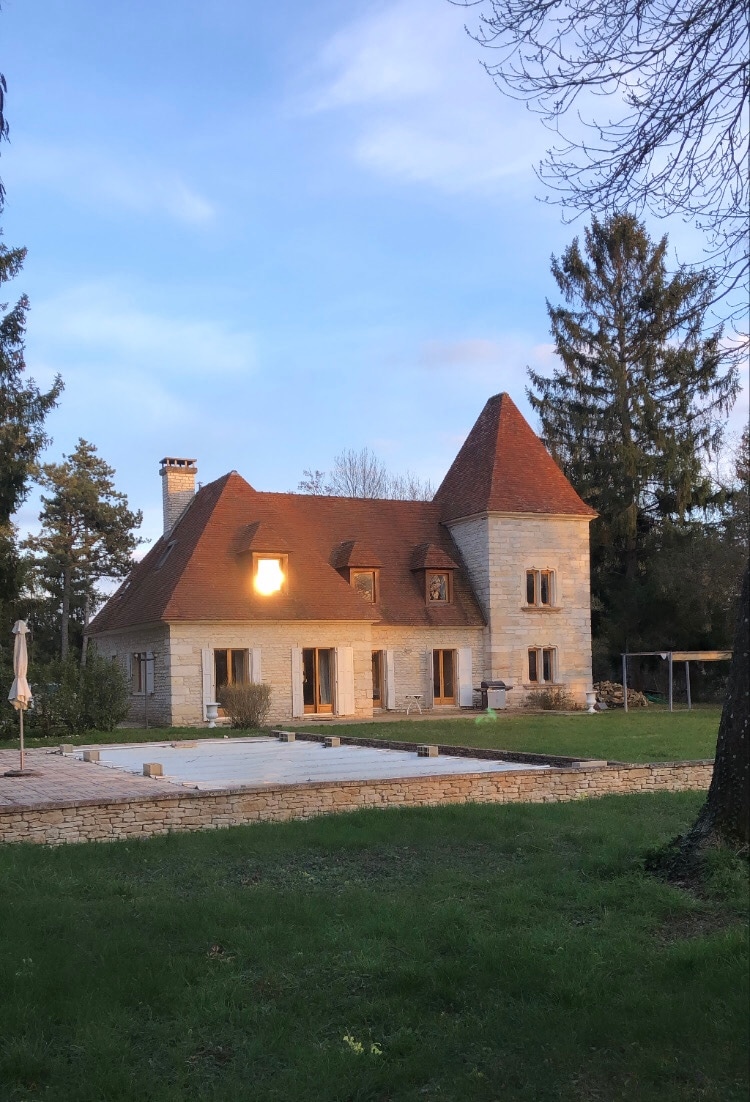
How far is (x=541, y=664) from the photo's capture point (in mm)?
28344

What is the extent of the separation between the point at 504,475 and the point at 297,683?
348 inches

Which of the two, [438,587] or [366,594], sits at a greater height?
[438,587]

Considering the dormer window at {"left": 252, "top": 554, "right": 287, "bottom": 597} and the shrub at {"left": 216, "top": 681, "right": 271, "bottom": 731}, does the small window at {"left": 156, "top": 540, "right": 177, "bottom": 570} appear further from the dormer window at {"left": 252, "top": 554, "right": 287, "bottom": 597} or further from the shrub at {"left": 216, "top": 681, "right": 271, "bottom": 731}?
the shrub at {"left": 216, "top": 681, "right": 271, "bottom": 731}

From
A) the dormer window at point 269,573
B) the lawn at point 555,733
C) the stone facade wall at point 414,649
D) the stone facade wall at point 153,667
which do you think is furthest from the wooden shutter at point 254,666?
the stone facade wall at point 414,649

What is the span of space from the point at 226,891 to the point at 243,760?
26.5ft

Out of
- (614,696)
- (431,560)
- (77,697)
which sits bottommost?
(614,696)

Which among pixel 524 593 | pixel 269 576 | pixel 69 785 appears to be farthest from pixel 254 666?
pixel 69 785

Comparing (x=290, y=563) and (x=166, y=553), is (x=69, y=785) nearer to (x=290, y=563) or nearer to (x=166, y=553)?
(x=290, y=563)

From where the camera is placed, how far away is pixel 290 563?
26078 millimetres

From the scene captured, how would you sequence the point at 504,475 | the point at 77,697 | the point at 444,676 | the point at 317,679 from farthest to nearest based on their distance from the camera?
the point at 504,475 → the point at 444,676 → the point at 317,679 → the point at 77,697

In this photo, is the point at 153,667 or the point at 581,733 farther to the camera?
the point at 153,667

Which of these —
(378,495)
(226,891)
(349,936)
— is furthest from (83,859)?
(378,495)

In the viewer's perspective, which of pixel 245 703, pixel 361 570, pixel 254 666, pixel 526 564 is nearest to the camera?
pixel 245 703

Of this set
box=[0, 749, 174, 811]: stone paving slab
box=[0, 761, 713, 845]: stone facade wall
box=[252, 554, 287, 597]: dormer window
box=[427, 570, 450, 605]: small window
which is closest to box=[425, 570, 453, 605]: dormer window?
box=[427, 570, 450, 605]: small window
